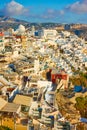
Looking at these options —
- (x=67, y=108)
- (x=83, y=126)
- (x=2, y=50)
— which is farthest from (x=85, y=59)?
(x=83, y=126)

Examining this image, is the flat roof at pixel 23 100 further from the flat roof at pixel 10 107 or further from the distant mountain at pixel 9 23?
the distant mountain at pixel 9 23

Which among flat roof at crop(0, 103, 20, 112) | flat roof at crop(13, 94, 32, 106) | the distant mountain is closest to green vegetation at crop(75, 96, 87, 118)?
flat roof at crop(13, 94, 32, 106)

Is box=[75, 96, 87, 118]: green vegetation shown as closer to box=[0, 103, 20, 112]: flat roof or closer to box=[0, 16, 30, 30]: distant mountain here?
box=[0, 103, 20, 112]: flat roof

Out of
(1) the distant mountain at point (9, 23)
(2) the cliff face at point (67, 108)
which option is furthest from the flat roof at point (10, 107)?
(1) the distant mountain at point (9, 23)

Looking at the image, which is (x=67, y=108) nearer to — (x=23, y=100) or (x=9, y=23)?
(x=23, y=100)

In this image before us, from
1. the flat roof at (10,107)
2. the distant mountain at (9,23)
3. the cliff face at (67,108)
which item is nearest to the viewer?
the flat roof at (10,107)

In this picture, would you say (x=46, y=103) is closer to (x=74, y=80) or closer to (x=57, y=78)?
(x=57, y=78)

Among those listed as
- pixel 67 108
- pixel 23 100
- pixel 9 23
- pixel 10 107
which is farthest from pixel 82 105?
pixel 9 23
